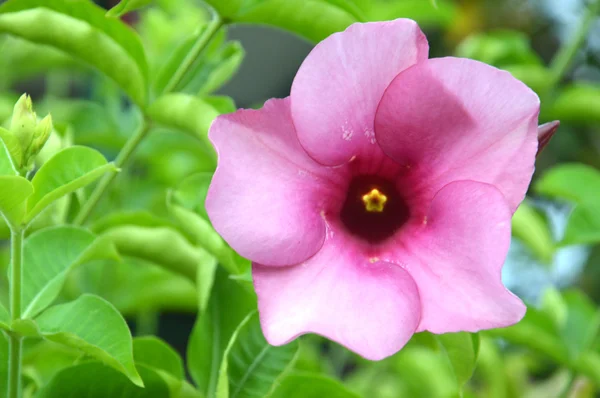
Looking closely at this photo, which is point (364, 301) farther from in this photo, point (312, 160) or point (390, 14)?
point (390, 14)

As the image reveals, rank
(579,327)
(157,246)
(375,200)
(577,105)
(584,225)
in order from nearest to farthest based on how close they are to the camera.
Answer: (375,200) < (157,246) < (584,225) < (579,327) < (577,105)

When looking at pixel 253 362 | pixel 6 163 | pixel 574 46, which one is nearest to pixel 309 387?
pixel 253 362

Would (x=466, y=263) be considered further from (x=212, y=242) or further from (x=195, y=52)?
(x=195, y=52)

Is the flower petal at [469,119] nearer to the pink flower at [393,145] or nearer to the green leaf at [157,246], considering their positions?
the pink flower at [393,145]

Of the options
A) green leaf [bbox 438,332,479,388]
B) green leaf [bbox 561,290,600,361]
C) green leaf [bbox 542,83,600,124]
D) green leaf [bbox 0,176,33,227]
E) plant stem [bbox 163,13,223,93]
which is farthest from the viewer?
green leaf [bbox 542,83,600,124]

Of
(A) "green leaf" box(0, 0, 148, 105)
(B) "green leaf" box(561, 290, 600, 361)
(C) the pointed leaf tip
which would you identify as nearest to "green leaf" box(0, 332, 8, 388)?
(A) "green leaf" box(0, 0, 148, 105)

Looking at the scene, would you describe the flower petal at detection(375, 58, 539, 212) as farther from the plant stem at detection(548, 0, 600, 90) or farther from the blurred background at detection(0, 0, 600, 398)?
the plant stem at detection(548, 0, 600, 90)
